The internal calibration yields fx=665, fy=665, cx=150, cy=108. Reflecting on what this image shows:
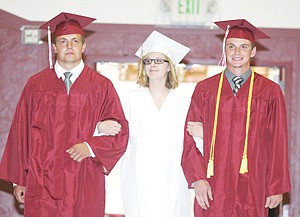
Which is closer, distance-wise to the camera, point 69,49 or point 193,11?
point 69,49

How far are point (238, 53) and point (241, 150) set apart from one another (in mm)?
606

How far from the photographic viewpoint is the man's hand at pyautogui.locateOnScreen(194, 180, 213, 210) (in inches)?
160

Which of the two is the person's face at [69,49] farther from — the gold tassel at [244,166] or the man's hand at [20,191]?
the gold tassel at [244,166]

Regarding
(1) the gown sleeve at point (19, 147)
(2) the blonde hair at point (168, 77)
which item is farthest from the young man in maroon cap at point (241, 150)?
(1) the gown sleeve at point (19, 147)

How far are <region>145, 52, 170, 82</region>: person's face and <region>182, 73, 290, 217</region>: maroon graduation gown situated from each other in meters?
0.45

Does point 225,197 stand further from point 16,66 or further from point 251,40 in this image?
point 16,66

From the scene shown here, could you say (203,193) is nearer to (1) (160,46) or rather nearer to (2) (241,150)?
(2) (241,150)

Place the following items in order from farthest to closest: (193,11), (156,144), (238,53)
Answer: (193,11) < (156,144) < (238,53)

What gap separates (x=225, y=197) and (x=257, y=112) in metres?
0.56

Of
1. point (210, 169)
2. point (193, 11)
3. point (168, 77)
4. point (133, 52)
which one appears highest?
point (193, 11)

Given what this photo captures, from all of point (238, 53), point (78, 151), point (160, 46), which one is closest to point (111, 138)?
point (78, 151)

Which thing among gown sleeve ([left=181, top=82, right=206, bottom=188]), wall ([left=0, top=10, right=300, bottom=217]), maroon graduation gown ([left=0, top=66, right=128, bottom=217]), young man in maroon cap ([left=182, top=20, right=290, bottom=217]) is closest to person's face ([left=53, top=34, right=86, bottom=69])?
maroon graduation gown ([left=0, top=66, right=128, bottom=217])

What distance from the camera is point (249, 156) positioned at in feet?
13.4

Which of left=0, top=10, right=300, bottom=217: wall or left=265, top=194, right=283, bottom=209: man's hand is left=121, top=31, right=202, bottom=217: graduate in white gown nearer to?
left=265, top=194, right=283, bottom=209: man's hand
